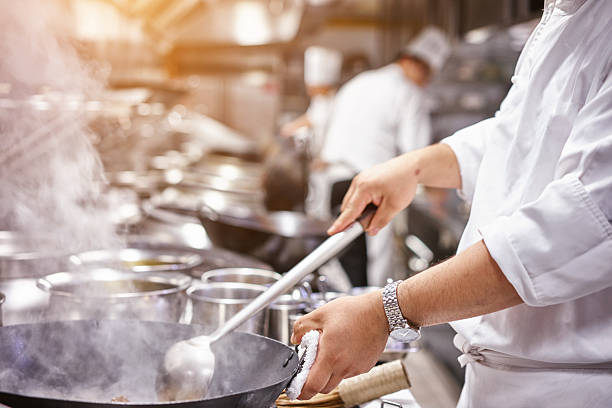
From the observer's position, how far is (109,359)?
1.08 m

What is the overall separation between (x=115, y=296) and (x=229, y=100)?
222 inches

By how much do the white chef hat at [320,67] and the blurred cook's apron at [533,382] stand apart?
206 inches

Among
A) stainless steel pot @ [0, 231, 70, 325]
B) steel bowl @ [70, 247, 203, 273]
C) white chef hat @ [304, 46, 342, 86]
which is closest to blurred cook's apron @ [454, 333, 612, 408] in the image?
steel bowl @ [70, 247, 203, 273]

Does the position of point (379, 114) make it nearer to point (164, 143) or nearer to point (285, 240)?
point (164, 143)

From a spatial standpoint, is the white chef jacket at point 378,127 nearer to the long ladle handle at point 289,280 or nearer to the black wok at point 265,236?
the black wok at point 265,236

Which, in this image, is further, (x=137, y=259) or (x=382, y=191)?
(x=137, y=259)

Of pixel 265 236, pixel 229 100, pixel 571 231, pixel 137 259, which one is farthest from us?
pixel 229 100

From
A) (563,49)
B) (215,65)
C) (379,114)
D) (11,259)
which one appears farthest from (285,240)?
(215,65)

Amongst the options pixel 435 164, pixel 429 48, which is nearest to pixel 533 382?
pixel 435 164

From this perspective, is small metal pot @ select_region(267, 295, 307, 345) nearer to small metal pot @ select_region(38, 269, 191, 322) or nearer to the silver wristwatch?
small metal pot @ select_region(38, 269, 191, 322)

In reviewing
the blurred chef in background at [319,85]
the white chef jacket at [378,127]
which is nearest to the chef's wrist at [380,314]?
the white chef jacket at [378,127]

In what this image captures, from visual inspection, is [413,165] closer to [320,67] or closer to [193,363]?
[193,363]

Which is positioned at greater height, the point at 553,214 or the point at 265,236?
the point at 553,214

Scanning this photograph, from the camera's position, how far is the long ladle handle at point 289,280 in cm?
108
